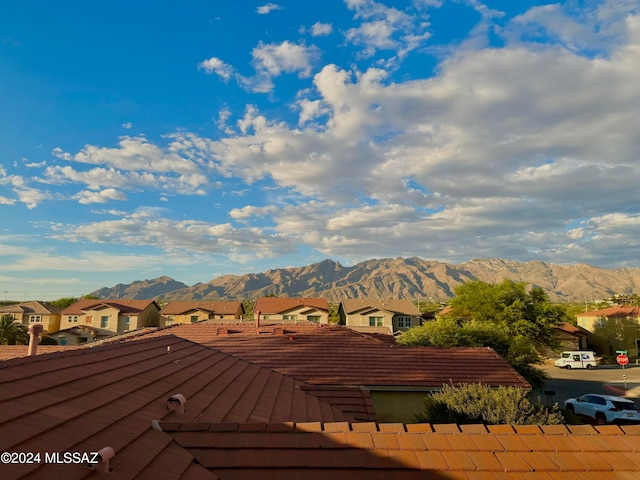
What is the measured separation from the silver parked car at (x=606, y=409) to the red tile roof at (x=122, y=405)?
1876 centimetres

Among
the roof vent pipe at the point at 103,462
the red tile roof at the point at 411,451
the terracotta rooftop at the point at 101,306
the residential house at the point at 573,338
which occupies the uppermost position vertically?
the roof vent pipe at the point at 103,462

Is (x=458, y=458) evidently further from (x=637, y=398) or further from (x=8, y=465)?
(x=637, y=398)

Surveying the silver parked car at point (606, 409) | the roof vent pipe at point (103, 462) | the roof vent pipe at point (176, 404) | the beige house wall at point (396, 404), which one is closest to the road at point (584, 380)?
the silver parked car at point (606, 409)

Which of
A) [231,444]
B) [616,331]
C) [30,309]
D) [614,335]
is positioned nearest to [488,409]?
[231,444]

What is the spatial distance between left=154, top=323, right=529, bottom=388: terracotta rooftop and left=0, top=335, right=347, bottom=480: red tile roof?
5892mm

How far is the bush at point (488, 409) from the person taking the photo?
10.2 m

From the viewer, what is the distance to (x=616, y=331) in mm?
53312

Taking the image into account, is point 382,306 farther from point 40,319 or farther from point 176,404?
point 176,404

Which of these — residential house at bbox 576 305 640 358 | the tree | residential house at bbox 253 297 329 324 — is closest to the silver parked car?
the tree

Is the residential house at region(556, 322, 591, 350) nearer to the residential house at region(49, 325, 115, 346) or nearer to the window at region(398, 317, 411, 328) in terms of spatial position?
the window at region(398, 317, 411, 328)

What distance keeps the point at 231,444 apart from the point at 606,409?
2369cm

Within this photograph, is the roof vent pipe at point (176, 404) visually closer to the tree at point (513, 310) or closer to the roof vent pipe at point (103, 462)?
the roof vent pipe at point (103, 462)

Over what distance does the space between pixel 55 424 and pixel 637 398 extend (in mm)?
37203

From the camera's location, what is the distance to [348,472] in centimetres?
425
